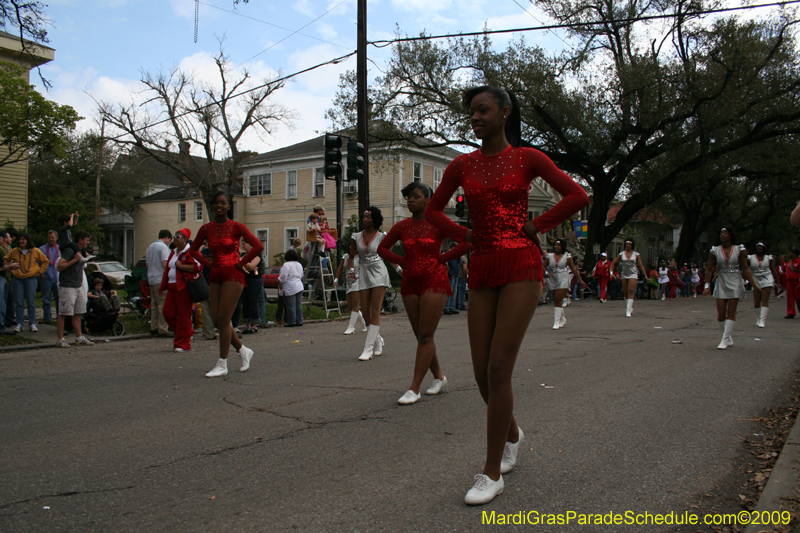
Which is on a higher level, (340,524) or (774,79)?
(774,79)

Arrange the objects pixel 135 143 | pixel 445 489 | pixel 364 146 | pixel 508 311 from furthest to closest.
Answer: pixel 135 143
pixel 364 146
pixel 445 489
pixel 508 311

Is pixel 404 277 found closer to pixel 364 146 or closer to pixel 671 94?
pixel 364 146

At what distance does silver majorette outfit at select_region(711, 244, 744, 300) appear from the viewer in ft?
31.2

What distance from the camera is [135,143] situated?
3603cm

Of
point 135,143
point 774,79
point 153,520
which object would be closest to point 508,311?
point 153,520

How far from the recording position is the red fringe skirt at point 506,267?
3191 mm

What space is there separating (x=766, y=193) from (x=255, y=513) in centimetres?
5440

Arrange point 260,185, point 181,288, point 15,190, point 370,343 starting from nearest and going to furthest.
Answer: point 370,343 → point 181,288 → point 15,190 → point 260,185

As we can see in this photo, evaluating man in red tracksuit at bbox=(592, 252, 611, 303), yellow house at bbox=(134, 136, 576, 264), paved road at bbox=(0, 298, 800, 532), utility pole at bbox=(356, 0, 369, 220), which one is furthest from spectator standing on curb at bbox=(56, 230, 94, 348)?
yellow house at bbox=(134, 136, 576, 264)

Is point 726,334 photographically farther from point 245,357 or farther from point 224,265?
point 224,265

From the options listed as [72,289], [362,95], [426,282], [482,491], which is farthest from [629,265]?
[482,491]

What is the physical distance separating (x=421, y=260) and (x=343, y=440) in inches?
76.7

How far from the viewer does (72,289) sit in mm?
9648

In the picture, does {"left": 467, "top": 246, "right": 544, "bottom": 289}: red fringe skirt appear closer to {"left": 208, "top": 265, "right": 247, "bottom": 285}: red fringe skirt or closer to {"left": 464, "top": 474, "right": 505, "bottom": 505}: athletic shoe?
{"left": 464, "top": 474, "right": 505, "bottom": 505}: athletic shoe
